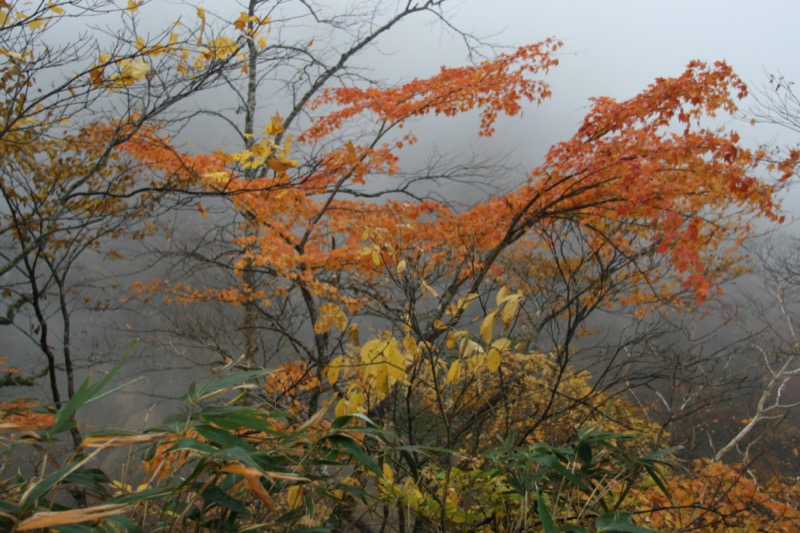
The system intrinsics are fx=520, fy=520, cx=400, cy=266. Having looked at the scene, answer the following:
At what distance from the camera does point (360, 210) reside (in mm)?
8414

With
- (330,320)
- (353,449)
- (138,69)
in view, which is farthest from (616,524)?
(138,69)

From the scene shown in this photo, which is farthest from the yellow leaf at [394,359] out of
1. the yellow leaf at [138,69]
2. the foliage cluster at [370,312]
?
the yellow leaf at [138,69]

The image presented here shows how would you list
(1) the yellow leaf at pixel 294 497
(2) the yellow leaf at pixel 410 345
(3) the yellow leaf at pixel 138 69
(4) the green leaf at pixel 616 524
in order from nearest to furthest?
(4) the green leaf at pixel 616 524, (1) the yellow leaf at pixel 294 497, (2) the yellow leaf at pixel 410 345, (3) the yellow leaf at pixel 138 69

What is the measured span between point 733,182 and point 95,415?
32950 millimetres

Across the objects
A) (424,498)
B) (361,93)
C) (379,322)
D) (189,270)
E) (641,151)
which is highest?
(361,93)

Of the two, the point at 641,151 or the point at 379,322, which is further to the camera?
the point at 379,322

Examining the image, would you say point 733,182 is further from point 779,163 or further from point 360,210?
point 360,210

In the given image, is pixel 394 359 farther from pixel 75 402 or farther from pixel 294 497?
pixel 75 402

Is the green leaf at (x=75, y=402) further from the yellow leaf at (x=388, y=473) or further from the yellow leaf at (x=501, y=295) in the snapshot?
the yellow leaf at (x=501, y=295)

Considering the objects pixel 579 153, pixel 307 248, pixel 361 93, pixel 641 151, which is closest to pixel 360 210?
pixel 307 248

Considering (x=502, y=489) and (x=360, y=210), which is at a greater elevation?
(x=360, y=210)

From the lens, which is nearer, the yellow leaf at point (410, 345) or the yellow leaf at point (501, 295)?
the yellow leaf at point (501, 295)

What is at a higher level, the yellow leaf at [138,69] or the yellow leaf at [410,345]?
the yellow leaf at [138,69]

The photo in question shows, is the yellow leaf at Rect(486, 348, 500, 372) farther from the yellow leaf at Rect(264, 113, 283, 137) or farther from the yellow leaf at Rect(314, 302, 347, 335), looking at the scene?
the yellow leaf at Rect(264, 113, 283, 137)
